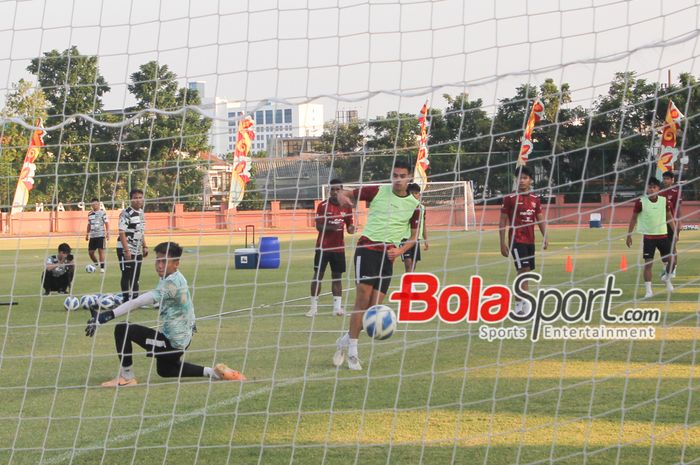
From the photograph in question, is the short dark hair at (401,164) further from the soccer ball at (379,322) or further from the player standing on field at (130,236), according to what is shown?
the player standing on field at (130,236)

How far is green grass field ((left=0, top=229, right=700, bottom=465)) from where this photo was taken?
5.60 meters

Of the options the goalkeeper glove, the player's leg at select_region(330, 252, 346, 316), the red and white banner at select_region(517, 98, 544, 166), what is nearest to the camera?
the goalkeeper glove

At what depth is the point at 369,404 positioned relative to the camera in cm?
676

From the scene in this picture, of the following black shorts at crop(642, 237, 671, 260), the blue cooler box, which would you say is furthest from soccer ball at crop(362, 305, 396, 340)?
the blue cooler box

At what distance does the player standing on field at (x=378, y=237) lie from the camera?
828cm

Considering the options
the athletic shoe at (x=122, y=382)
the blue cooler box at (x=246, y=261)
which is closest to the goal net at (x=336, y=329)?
the athletic shoe at (x=122, y=382)

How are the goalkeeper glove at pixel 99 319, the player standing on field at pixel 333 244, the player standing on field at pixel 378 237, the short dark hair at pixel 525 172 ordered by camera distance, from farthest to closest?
the player standing on field at pixel 333 244, the short dark hair at pixel 525 172, the player standing on field at pixel 378 237, the goalkeeper glove at pixel 99 319

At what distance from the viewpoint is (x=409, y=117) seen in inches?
310

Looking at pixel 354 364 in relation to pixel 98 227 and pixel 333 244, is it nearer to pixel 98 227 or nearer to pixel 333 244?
pixel 333 244

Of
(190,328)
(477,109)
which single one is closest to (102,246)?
(190,328)

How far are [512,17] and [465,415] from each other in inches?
112

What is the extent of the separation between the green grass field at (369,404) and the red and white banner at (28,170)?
1602 mm

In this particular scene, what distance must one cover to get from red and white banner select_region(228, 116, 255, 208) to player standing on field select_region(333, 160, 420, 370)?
3.41ft

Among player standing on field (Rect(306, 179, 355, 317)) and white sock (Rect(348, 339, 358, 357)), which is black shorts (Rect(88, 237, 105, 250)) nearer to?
player standing on field (Rect(306, 179, 355, 317))
